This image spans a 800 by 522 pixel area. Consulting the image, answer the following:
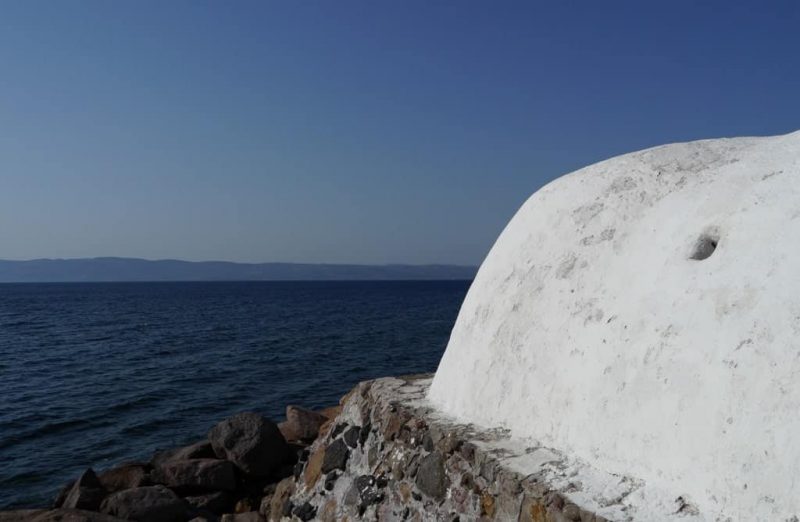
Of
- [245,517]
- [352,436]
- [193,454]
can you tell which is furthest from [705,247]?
[193,454]

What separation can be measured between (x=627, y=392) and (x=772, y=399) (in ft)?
3.12

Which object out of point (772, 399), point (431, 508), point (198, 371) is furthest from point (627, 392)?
point (198, 371)

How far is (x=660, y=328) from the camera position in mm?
4234

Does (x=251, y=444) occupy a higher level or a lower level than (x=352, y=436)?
lower

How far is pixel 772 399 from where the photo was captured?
344 cm

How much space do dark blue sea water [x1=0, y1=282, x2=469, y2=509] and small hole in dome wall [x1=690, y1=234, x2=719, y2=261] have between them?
11989 mm

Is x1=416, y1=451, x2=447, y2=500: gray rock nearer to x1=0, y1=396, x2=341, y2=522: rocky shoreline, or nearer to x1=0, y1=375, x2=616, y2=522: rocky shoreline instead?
x1=0, y1=375, x2=616, y2=522: rocky shoreline

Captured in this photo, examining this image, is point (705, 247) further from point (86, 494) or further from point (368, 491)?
point (86, 494)

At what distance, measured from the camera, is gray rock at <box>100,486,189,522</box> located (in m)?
9.66

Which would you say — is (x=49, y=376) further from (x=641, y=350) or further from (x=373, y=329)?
(x=641, y=350)

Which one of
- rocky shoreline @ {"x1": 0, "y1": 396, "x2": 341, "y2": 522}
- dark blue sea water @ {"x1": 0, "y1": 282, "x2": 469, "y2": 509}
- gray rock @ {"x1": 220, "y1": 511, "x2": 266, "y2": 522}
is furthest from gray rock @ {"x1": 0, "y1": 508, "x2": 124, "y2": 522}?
dark blue sea water @ {"x1": 0, "y1": 282, "x2": 469, "y2": 509}

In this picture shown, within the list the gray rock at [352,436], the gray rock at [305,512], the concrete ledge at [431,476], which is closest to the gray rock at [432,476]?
the concrete ledge at [431,476]

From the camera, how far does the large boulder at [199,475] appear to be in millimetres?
10727

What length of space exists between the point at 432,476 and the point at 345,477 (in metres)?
1.86
